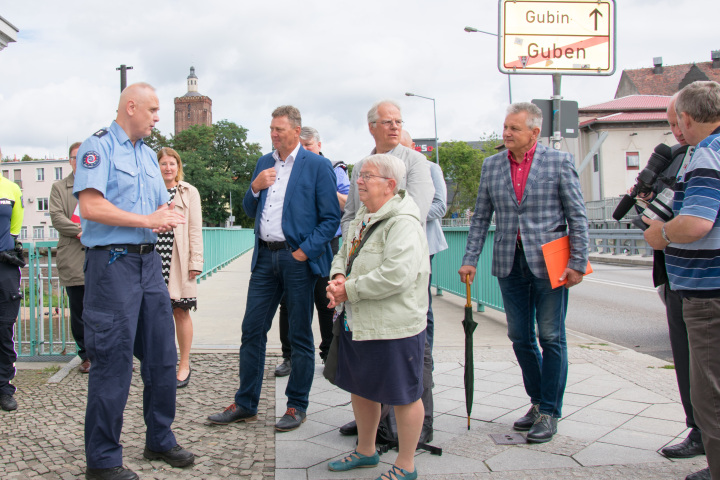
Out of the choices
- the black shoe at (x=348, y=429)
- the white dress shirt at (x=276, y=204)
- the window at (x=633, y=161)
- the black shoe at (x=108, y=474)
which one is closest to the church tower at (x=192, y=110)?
the window at (x=633, y=161)

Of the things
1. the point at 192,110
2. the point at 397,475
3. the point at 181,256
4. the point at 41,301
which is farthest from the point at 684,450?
the point at 192,110

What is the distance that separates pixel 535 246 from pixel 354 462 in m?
1.66

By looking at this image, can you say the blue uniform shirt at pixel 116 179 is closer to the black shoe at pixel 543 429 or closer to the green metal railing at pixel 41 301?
the black shoe at pixel 543 429

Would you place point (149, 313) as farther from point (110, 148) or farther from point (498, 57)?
point (498, 57)

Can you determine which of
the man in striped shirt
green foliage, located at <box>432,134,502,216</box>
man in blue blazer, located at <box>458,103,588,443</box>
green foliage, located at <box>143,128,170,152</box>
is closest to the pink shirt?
man in blue blazer, located at <box>458,103,588,443</box>

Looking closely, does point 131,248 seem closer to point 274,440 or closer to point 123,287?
point 123,287

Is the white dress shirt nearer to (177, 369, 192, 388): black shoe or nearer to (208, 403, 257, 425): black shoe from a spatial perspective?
(208, 403, 257, 425): black shoe

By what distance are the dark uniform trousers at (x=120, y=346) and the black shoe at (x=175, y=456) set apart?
0.03 metres

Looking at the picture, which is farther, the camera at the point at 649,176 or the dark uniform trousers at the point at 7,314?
the dark uniform trousers at the point at 7,314

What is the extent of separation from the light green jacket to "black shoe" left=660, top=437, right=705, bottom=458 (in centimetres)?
160

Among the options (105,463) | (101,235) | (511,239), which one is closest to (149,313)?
(101,235)

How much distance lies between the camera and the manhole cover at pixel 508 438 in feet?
12.1

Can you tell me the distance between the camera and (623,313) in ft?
32.2

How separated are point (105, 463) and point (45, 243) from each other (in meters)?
3.25
